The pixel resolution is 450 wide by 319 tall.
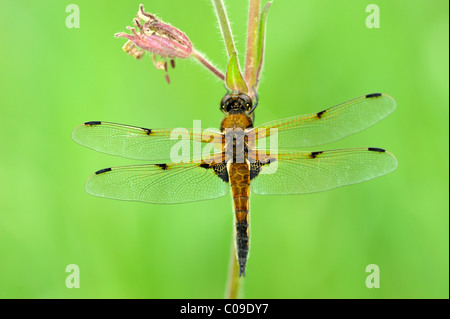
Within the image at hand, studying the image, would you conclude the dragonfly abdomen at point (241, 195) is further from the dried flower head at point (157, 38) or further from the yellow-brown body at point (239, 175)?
the dried flower head at point (157, 38)

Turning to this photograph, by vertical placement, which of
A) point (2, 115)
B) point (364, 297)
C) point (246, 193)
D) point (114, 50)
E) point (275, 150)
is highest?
point (114, 50)

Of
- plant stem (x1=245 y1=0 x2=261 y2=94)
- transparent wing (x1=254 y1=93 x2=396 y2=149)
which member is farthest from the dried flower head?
transparent wing (x1=254 y1=93 x2=396 y2=149)

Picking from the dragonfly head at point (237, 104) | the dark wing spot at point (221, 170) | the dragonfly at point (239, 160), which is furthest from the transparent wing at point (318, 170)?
the dragonfly head at point (237, 104)

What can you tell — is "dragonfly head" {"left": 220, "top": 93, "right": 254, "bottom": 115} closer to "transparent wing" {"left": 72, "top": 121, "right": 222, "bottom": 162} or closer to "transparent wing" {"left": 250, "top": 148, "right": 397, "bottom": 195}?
"transparent wing" {"left": 72, "top": 121, "right": 222, "bottom": 162}

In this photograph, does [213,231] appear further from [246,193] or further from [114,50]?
[114,50]

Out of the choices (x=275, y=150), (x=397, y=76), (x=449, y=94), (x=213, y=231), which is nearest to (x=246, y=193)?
(x=275, y=150)

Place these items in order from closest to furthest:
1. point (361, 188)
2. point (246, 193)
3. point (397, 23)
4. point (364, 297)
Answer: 1. point (246, 193)
2. point (364, 297)
3. point (361, 188)
4. point (397, 23)

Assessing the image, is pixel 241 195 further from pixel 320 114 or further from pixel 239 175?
pixel 320 114
